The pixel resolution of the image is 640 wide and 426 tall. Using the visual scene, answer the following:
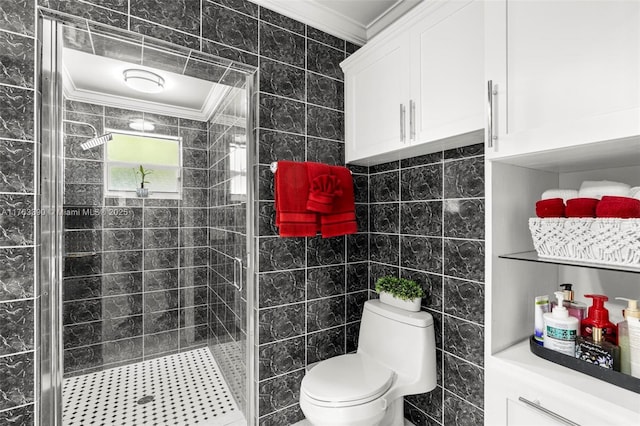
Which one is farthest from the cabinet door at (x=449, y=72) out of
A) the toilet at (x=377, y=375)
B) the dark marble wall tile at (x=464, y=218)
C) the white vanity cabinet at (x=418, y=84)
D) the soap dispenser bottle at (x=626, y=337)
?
the toilet at (x=377, y=375)

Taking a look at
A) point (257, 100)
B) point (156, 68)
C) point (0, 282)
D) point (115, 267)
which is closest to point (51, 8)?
point (156, 68)

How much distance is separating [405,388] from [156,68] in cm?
203

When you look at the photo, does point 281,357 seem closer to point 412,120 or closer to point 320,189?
point 320,189

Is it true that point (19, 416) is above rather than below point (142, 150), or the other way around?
below

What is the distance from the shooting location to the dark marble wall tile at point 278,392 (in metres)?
1.65

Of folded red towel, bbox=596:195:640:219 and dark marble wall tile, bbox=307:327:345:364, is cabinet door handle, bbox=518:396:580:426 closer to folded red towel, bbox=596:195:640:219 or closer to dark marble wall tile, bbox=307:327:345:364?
folded red towel, bbox=596:195:640:219

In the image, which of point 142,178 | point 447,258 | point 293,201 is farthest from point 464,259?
point 142,178

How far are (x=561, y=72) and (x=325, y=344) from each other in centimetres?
170

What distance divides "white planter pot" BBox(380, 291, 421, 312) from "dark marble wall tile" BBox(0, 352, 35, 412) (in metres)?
1.62

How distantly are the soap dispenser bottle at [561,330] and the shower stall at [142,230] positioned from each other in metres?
1.31

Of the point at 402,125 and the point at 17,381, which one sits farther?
the point at 402,125

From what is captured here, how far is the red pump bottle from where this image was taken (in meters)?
0.86

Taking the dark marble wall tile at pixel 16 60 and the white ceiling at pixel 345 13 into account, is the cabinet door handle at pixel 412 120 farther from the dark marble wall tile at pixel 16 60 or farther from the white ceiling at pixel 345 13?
the dark marble wall tile at pixel 16 60

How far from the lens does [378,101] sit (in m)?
1.67
